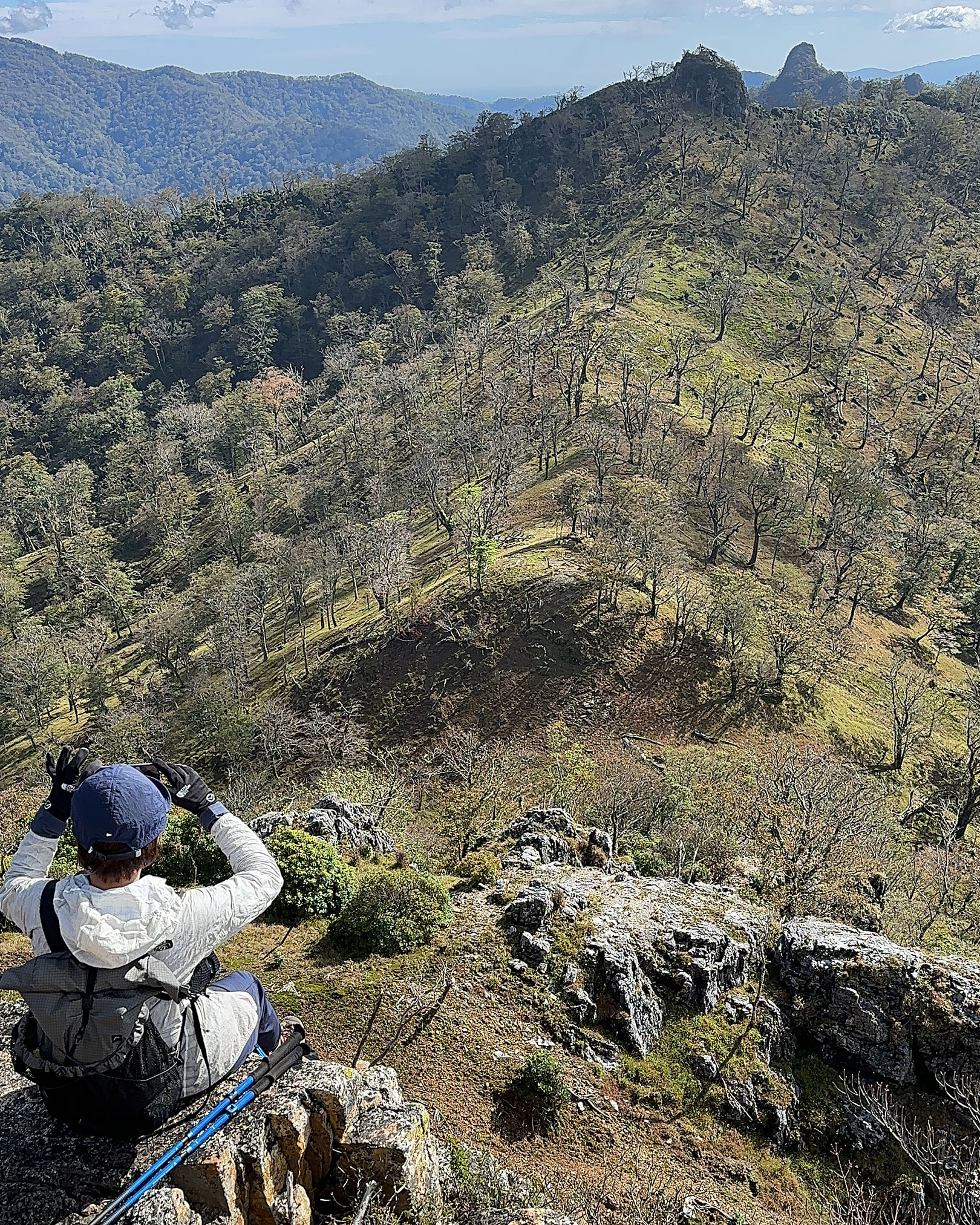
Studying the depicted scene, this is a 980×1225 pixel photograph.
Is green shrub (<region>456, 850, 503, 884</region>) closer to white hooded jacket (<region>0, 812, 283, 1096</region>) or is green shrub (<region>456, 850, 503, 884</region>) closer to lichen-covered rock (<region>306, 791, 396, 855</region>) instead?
lichen-covered rock (<region>306, 791, 396, 855</region>)

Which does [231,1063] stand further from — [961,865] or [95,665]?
[95,665]

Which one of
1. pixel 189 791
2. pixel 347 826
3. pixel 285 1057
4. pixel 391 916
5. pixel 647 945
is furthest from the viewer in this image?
pixel 347 826

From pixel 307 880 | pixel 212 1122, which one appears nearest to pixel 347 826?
pixel 307 880

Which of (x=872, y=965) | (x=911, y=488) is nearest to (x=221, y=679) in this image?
(x=872, y=965)

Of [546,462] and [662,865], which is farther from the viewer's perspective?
[546,462]

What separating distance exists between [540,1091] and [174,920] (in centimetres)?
900

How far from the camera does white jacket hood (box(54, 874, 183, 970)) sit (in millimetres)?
5316

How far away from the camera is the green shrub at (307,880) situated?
1407cm

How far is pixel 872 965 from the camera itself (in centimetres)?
1508

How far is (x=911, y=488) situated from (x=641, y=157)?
321 feet

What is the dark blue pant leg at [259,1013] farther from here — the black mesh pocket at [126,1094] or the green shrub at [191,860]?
the green shrub at [191,860]

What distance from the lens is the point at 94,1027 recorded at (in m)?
5.55

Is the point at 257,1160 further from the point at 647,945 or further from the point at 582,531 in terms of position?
the point at 582,531

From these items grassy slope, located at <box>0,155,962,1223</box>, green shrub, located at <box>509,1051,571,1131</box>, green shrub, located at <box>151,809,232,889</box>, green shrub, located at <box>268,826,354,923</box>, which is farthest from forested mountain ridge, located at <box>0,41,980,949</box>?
green shrub, located at <box>151,809,232,889</box>
